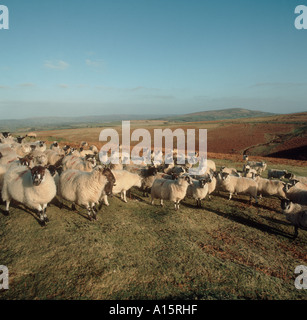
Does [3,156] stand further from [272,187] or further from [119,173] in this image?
[272,187]

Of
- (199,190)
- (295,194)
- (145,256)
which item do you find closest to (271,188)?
(295,194)

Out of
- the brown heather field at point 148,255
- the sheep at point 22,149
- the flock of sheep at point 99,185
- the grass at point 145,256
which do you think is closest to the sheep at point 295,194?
the flock of sheep at point 99,185

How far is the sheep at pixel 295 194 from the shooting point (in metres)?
11.7

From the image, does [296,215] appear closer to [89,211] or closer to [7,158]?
[89,211]

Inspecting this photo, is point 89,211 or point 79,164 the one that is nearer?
point 89,211

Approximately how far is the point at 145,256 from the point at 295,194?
1097 cm

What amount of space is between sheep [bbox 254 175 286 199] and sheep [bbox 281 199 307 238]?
12.4 feet

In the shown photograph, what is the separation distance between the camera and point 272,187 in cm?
1296

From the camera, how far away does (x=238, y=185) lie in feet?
43.5

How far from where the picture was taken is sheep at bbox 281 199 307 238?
8594mm

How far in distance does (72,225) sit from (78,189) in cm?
157

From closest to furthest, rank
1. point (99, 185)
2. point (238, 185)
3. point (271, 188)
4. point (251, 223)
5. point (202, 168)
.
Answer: point (99, 185), point (251, 223), point (271, 188), point (238, 185), point (202, 168)

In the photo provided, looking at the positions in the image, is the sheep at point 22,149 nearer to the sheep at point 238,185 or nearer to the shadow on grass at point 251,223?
the shadow on grass at point 251,223
